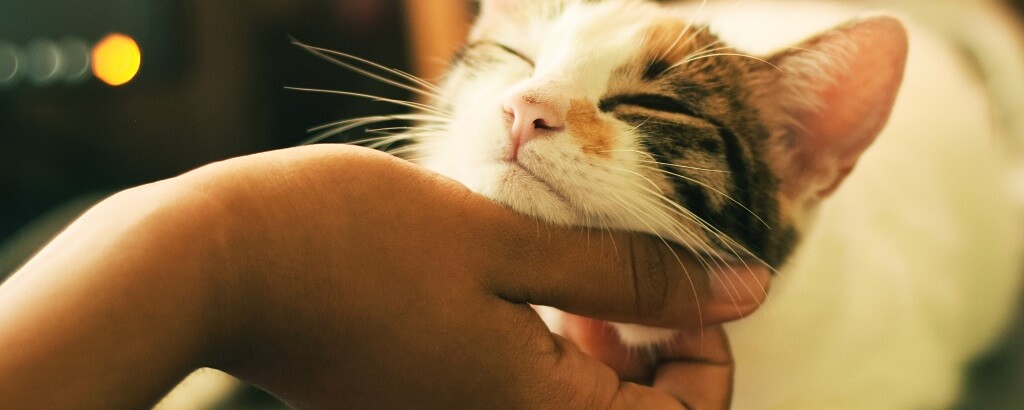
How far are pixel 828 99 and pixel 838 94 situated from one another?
0.04 feet

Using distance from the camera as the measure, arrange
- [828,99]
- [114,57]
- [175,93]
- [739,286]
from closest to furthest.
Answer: [739,286] < [828,99] < [114,57] < [175,93]

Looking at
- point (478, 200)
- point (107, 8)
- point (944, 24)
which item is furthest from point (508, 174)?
point (944, 24)

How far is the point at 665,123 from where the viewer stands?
78 cm

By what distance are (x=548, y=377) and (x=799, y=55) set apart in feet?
1.64

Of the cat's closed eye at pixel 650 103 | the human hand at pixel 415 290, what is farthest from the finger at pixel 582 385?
the cat's closed eye at pixel 650 103

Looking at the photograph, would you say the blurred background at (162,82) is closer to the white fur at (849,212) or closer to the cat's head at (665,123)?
the white fur at (849,212)

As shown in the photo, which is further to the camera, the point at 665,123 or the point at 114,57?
the point at 114,57

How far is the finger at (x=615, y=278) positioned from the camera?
0.65m

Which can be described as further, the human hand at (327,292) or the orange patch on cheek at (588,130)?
the orange patch on cheek at (588,130)

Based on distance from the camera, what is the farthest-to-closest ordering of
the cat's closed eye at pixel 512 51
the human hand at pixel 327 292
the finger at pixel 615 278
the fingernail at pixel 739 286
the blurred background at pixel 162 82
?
the blurred background at pixel 162 82 → the cat's closed eye at pixel 512 51 → the fingernail at pixel 739 286 → the finger at pixel 615 278 → the human hand at pixel 327 292

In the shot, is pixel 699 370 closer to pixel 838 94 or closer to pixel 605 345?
pixel 605 345

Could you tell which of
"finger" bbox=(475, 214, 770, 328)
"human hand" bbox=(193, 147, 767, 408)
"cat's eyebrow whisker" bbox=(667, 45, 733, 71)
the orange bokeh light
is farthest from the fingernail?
the orange bokeh light

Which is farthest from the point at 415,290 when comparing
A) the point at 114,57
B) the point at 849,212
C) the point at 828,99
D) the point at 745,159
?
the point at 114,57

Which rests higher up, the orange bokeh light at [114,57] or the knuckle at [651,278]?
the orange bokeh light at [114,57]
